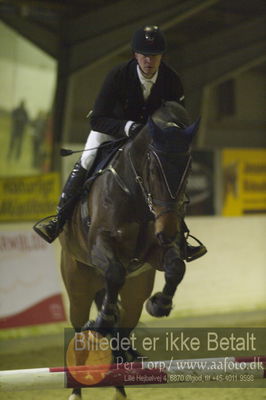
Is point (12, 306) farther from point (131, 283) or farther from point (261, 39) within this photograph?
point (261, 39)

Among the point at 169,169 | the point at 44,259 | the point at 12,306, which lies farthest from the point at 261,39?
the point at 169,169

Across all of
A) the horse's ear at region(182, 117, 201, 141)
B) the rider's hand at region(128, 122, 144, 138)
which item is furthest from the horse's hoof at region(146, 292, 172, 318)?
the rider's hand at region(128, 122, 144, 138)

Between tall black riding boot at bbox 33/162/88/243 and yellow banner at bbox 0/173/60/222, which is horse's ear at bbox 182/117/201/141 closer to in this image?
tall black riding boot at bbox 33/162/88/243

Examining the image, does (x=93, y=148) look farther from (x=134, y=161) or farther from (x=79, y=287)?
(x=79, y=287)

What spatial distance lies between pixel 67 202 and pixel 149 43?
1263mm

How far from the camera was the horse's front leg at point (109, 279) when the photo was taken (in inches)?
153

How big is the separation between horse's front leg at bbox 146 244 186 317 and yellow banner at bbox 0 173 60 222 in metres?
3.90

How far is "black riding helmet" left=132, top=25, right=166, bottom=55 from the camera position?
4109 mm

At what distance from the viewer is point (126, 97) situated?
14.3 feet

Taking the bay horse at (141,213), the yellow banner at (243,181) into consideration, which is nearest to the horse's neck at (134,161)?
the bay horse at (141,213)

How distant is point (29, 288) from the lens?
7414mm

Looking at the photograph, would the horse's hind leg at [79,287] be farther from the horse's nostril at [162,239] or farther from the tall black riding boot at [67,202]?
the horse's nostril at [162,239]

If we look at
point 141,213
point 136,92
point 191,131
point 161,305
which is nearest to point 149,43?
point 136,92

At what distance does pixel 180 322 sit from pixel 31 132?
3306mm
